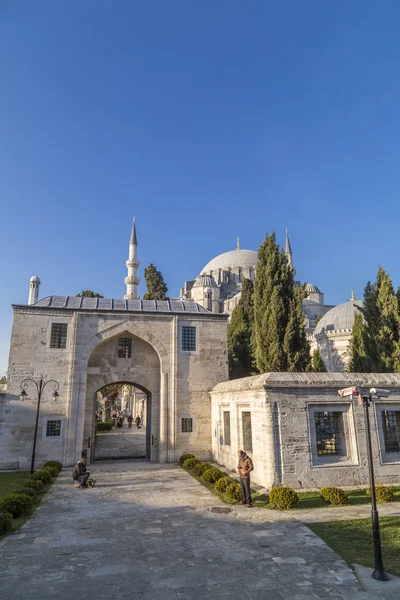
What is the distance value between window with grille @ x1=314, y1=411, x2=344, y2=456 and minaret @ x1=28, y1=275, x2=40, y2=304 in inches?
646

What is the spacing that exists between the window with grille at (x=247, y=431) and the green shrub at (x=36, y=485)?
7684 millimetres

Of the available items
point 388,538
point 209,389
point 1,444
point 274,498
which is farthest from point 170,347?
point 388,538

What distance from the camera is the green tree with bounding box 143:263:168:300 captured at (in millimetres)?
43819

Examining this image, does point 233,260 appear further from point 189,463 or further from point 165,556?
point 165,556

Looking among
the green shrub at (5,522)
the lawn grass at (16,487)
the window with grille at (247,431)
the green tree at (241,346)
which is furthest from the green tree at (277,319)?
the green shrub at (5,522)

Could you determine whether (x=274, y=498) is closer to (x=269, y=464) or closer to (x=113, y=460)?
(x=269, y=464)

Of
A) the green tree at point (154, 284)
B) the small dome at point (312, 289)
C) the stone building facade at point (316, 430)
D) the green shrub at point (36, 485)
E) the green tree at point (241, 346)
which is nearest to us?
the green shrub at point (36, 485)

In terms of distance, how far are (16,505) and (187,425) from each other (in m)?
10.9

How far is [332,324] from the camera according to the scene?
48781mm

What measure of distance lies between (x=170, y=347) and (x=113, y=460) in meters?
7.10

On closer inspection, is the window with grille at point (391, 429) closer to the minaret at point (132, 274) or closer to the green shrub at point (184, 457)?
the green shrub at point (184, 457)

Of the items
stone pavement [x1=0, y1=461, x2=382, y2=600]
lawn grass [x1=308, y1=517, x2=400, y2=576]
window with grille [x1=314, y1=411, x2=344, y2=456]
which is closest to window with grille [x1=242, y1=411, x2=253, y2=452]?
window with grille [x1=314, y1=411, x2=344, y2=456]

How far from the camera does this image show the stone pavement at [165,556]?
664cm

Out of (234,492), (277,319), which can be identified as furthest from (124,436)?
(234,492)
